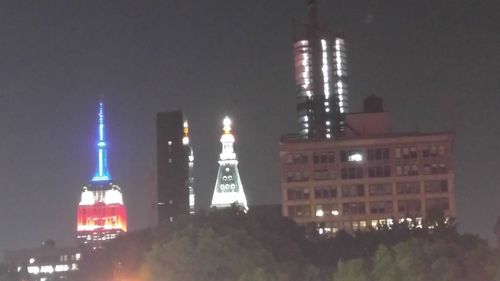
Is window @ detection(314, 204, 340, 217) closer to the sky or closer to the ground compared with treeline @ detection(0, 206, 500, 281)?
closer to the sky

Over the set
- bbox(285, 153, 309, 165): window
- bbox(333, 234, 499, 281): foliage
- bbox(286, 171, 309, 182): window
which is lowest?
bbox(333, 234, 499, 281): foliage

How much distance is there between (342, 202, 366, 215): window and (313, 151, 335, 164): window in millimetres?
6646

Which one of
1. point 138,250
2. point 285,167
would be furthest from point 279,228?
point 285,167

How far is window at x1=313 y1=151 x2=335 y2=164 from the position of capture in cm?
15075

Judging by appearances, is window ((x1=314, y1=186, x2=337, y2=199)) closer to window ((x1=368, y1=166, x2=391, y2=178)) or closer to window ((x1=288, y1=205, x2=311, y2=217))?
window ((x1=288, y1=205, x2=311, y2=217))

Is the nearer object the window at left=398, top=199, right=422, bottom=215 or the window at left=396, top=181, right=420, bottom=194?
the window at left=398, top=199, right=422, bottom=215

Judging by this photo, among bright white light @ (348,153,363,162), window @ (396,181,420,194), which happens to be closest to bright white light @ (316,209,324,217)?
bright white light @ (348,153,363,162)

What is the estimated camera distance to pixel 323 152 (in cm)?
15150

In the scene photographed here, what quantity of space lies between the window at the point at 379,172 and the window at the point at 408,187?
7.93 ft

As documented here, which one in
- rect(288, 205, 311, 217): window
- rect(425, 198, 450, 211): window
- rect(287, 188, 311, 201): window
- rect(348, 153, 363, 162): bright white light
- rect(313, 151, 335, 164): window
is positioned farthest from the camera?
rect(348, 153, 363, 162): bright white light

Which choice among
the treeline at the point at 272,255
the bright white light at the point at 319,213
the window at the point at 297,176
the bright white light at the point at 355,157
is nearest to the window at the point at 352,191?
the bright white light at the point at 355,157

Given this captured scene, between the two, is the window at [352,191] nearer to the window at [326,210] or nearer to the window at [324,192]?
the window at [324,192]

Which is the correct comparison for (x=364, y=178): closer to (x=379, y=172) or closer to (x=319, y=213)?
(x=379, y=172)

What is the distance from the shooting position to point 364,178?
149750mm
